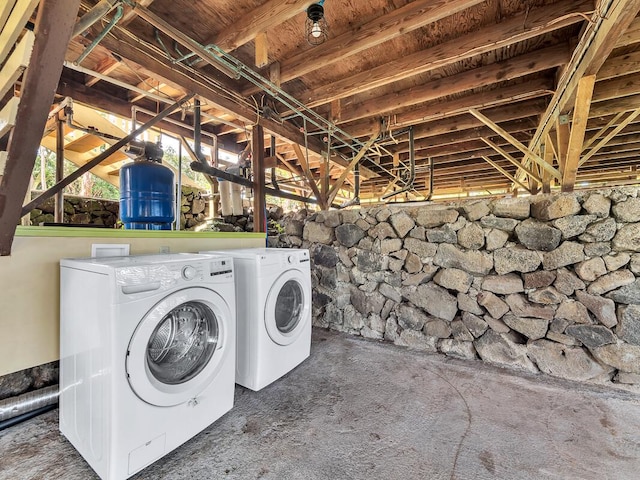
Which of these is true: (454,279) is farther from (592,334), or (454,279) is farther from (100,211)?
(100,211)

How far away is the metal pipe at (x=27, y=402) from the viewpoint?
4.95 feet

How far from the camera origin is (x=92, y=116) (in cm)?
373

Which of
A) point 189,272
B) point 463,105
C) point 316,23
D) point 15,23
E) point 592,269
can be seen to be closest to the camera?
point 15,23

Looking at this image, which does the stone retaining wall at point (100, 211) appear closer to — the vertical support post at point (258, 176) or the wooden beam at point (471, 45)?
the vertical support post at point (258, 176)

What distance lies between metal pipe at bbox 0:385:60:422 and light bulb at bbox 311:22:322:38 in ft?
8.77

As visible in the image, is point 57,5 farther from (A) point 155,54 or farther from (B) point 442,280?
(B) point 442,280

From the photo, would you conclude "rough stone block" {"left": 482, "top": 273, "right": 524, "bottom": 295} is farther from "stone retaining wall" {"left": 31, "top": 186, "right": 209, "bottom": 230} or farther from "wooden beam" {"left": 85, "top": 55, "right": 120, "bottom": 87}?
"stone retaining wall" {"left": 31, "top": 186, "right": 209, "bottom": 230}

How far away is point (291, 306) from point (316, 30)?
1.91 metres

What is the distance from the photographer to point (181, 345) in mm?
1518

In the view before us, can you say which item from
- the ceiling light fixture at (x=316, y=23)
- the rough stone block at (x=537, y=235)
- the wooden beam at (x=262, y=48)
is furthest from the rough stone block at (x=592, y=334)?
the wooden beam at (x=262, y=48)

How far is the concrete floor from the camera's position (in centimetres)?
126

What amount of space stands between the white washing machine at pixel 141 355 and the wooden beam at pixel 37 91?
413 millimetres

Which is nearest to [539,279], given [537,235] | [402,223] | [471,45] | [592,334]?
[537,235]

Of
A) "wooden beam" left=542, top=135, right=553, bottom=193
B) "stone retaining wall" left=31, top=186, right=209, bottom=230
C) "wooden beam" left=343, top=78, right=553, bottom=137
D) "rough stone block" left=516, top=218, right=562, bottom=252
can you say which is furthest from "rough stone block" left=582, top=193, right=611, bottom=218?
"stone retaining wall" left=31, top=186, right=209, bottom=230
